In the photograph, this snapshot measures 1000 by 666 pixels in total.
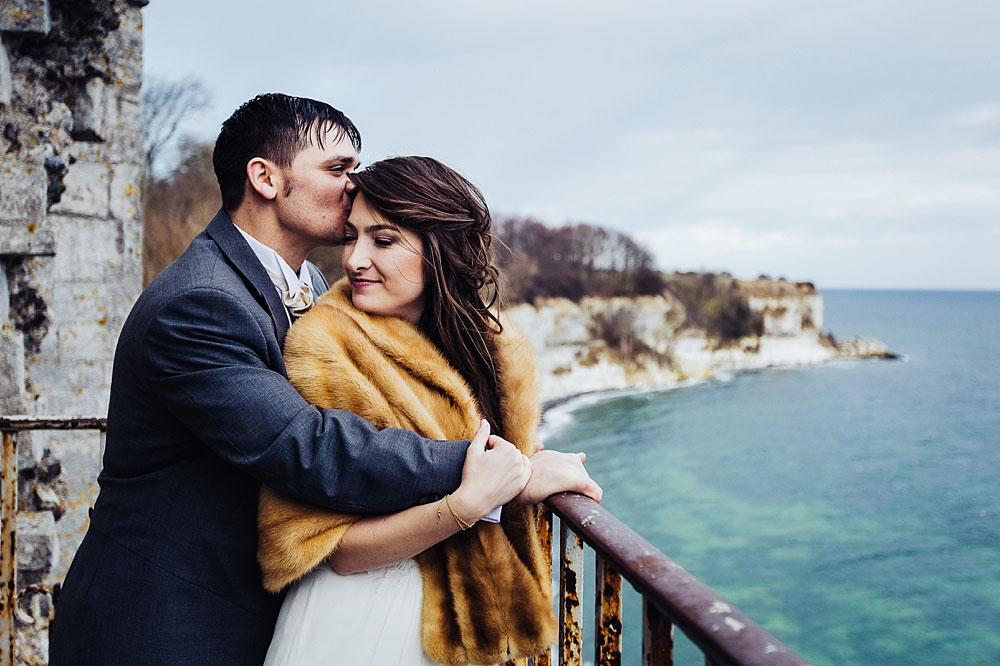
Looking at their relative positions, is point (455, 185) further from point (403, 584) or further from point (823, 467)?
point (823, 467)

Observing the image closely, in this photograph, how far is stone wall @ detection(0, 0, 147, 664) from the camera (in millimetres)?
3158

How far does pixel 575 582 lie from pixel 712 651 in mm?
686

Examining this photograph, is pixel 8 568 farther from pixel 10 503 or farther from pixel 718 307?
pixel 718 307

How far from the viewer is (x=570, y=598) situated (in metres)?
1.61

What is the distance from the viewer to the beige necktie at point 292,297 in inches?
82.8

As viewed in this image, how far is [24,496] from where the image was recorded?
135 inches

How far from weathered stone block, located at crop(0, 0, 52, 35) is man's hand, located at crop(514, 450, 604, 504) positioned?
2895 millimetres

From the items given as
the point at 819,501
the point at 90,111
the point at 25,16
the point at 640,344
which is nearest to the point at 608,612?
the point at 25,16

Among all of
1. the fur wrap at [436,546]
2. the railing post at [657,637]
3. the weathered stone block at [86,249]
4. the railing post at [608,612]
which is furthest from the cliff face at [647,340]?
the railing post at [657,637]

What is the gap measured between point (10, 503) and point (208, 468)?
1.35m

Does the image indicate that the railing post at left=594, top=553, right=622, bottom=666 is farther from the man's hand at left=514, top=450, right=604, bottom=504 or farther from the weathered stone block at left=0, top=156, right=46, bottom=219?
the weathered stone block at left=0, top=156, right=46, bottom=219

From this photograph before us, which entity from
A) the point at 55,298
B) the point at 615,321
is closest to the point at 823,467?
the point at 615,321

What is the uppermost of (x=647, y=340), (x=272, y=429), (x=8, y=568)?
(x=272, y=429)

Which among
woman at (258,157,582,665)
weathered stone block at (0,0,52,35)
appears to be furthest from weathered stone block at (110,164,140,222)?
woman at (258,157,582,665)
